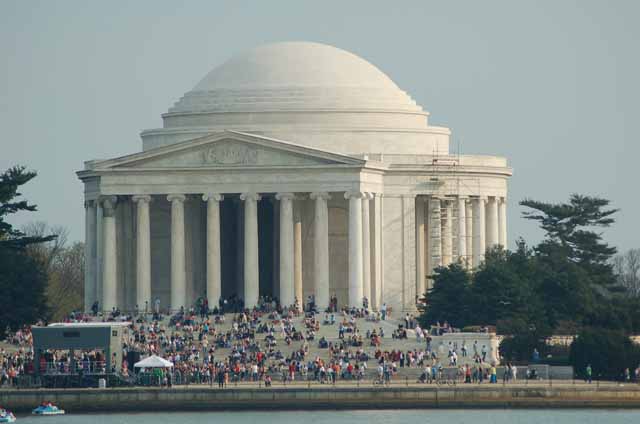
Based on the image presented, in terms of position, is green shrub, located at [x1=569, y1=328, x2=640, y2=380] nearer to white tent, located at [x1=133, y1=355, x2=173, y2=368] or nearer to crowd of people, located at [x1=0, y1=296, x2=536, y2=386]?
crowd of people, located at [x1=0, y1=296, x2=536, y2=386]

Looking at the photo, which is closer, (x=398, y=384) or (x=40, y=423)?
(x=40, y=423)

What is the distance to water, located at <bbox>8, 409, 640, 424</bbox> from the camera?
170000 mm

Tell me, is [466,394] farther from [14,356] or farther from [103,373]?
[14,356]

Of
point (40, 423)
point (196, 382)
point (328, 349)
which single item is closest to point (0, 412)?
point (40, 423)

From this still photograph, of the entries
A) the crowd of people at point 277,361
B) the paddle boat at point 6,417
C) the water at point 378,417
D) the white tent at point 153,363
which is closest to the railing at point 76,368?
the crowd of people at point 277,361

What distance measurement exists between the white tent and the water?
6.91m

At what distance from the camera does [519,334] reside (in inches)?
7810

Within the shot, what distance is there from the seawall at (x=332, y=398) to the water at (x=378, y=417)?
23.2 inches

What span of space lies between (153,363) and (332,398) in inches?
524

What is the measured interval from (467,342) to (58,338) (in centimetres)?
2902

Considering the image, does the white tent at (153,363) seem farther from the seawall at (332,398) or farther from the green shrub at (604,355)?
the green shrub at (604,355)

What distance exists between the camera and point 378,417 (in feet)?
567

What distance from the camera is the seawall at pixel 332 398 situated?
577 ft

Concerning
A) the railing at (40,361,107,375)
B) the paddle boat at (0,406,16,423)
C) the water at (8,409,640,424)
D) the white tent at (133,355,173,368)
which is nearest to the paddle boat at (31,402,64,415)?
the water at (8,409,640,424)
